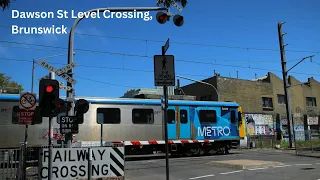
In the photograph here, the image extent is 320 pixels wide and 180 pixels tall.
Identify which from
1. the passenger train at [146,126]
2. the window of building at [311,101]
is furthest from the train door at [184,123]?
the window of building at [311,101]

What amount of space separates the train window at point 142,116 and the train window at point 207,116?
3366 mm

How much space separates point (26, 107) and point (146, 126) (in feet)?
29.7

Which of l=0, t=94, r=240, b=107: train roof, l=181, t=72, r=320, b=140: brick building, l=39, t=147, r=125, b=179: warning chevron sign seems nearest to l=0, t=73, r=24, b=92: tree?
l=181, t=72, r=320, b=140: brick building

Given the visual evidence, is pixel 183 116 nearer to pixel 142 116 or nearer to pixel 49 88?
pixel 142 116

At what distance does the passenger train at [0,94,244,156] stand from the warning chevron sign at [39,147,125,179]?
26.0 feet

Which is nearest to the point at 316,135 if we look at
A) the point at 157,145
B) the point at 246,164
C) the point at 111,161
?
the point at 157,145

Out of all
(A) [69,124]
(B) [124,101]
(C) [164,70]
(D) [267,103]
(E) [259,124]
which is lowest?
(A) [69,124]

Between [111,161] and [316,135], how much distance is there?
148ft

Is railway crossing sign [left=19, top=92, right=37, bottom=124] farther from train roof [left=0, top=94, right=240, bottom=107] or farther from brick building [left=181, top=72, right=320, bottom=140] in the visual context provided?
brick building [left=181, top=72, right=320, bottom=140]

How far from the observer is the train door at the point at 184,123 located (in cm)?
2153

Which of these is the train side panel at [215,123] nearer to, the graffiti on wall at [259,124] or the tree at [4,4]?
the tree at [4,4]

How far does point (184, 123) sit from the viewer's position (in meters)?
21.7

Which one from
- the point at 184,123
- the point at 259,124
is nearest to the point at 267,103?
the point at 259,124

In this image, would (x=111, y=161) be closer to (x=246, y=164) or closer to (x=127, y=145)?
(x=246, y=164)
